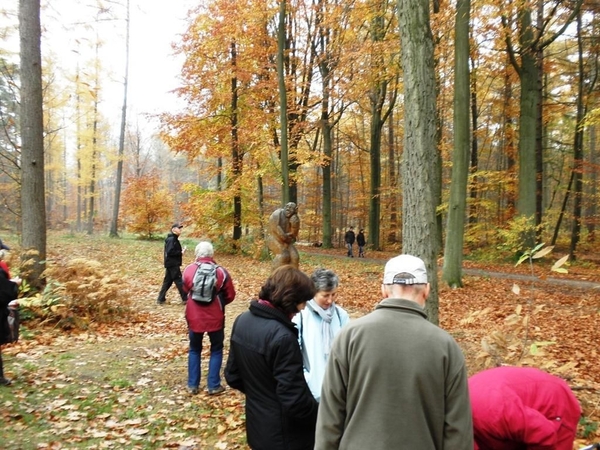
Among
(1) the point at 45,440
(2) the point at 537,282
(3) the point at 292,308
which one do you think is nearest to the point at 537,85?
(2) the point at 537,282

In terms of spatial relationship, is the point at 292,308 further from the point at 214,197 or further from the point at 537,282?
the point at 214,197

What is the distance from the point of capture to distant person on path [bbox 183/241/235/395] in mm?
5070

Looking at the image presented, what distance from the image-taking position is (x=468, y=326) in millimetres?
8086

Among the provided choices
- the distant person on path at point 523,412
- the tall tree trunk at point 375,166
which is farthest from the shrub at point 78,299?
the tall tree trunk at point 375,166

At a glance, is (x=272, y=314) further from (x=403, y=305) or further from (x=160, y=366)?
(x=160, y=366)

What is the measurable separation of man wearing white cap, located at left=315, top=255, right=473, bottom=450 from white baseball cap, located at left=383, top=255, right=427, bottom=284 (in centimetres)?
11

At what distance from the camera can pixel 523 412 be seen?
215cm

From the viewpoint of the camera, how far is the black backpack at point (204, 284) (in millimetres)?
5047

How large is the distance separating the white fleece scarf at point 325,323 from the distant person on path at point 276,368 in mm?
418

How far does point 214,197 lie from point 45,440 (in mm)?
15920

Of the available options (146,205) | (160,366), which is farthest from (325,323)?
(146,205)

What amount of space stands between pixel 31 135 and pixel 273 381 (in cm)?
802

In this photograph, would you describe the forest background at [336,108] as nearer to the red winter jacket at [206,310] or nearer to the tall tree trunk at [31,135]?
the tall tree trunk at [31,135]

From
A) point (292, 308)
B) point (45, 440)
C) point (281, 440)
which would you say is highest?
point (292, 308)
